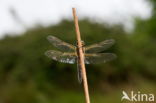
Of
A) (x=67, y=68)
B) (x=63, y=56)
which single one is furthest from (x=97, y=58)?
(x=67, y=68)

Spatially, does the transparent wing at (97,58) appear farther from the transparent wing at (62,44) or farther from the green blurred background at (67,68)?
the green blurred background at (67,68)

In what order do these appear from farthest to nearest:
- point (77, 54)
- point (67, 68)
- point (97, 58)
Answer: point (67, 68) → point (97, 58) → point (77, 54)

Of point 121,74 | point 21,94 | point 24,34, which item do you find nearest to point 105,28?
point 121,74

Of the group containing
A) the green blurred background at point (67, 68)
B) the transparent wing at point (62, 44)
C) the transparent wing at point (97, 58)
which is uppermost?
the green blurred background at point (67, 68)

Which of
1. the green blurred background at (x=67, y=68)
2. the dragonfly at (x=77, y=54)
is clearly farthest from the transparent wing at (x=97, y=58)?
the green blurred background at (x=67, y=68)

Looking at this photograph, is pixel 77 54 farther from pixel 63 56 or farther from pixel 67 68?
pixel 67 68
